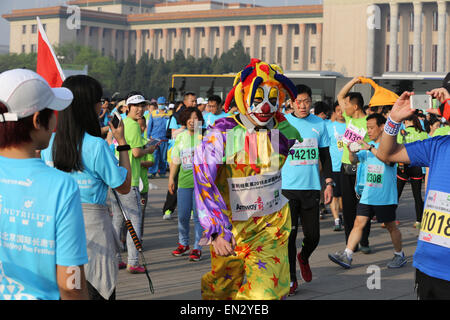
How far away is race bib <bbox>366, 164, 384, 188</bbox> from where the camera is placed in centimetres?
841

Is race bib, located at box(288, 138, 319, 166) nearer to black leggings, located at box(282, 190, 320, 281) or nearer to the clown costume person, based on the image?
black leggings, located at box(282, 190, 320, 281)

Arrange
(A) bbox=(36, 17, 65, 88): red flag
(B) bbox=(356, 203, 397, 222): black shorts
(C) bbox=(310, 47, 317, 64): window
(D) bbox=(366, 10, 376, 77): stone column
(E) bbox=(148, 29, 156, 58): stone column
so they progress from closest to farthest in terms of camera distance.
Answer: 1. (A) bbox=(36, 17, 65, 88): red flag
2. (B) bbox=(356, 203, 397, 222): black shorts
3. (D) bbox=(366, 10, 376, 77): stone column
4. (C) bbox=(310, 47, 317, 64): window
5. (E) bbox=(148, 29, 156, 58): stone column

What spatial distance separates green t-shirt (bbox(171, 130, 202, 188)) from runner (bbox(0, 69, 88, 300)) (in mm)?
6028

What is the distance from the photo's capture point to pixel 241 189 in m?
4.53

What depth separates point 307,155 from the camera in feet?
23.9

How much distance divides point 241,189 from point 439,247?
1.41m

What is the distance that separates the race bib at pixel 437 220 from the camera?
3494 millimetres

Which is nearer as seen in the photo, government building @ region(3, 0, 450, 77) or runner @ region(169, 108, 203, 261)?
runner @ region(169, 108, 203, 261)

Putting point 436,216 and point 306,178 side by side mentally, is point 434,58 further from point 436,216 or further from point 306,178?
point 436,216

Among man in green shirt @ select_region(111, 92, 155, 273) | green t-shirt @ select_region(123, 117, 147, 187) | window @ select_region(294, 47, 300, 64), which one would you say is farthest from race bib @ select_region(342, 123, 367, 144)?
window @ select_region(294, 47, 300, 64)

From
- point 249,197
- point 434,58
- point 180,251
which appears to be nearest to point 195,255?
point 180,251

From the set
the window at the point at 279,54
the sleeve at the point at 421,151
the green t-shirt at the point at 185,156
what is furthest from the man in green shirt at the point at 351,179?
the window at the point at 279,54

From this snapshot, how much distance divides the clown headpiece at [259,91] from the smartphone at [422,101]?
138cm

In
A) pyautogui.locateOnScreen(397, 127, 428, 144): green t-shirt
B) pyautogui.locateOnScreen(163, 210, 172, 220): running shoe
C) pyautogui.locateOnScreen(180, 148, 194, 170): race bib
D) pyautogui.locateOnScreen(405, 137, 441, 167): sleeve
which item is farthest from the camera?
pyautogui.locateOnScreen(163, 210, 172, 220): running shoe
